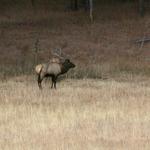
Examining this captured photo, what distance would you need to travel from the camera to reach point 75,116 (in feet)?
49.7

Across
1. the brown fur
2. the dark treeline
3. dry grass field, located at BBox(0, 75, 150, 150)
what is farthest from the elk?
the dark treeline

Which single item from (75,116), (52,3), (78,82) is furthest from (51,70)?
(52,3)

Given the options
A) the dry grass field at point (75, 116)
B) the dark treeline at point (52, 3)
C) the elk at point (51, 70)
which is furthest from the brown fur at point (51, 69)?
the dark treeline at point (52, 3)

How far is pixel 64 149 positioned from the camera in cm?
1163

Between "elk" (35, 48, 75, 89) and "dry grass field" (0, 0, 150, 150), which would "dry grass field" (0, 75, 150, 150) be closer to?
"dry grass field" (0, 0, 150, 150)

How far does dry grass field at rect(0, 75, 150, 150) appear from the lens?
12305 mm

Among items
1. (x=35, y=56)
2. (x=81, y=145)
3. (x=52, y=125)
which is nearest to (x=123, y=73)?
(x=35, y=56)

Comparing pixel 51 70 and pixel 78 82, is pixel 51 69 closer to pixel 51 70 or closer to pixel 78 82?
pixel 51 70

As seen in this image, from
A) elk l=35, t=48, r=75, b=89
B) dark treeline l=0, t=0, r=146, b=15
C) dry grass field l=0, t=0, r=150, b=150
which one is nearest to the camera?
dry grass field l=0, t=0, r=150, b=150

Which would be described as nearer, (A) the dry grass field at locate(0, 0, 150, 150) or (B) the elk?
(A) the dry grass field at locate(0, 0, 150, 150)

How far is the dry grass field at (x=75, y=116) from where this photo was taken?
484 inches

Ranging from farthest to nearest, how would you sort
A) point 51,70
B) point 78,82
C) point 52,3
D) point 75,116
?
point 52,3 → point 78,82 → point 51,70 → point 75,116

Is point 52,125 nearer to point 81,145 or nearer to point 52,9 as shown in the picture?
point 81,145

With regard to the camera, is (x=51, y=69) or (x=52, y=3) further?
(x=52, y=3)
